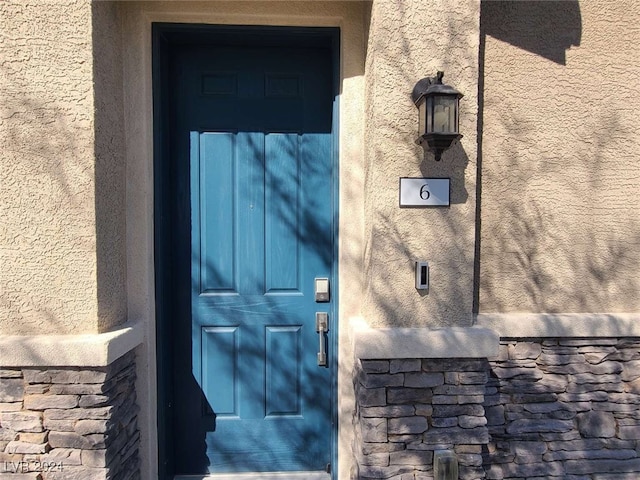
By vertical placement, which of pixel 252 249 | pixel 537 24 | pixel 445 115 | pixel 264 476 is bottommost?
pixel 264 476

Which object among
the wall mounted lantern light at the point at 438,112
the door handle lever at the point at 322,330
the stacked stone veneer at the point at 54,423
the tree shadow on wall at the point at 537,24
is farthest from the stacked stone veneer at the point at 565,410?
the stacked stone veneer at the point at 54,423

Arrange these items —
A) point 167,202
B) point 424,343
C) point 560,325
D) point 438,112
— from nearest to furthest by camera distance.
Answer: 1. point 438,112
2. point 424,343
3. point 560,325
4. point 167,202

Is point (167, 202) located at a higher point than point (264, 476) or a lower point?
higher

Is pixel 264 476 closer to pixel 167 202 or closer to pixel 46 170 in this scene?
pixel 167 202

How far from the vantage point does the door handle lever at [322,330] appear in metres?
2.72

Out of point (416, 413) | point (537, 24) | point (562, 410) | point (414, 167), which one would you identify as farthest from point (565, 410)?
point (537, 24)

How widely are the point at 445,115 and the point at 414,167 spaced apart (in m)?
0.31

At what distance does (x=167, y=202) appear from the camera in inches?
108

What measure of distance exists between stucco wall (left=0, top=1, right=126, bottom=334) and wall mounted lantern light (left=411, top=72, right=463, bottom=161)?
1.71 m

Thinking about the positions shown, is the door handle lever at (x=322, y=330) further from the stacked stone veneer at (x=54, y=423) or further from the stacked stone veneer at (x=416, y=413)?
the stacked stone veneer at (x=54, y=423)

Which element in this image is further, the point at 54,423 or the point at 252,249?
the point at 252,249

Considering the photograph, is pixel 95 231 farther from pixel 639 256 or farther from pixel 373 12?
pixel 639 256

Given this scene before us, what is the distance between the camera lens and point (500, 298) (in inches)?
104

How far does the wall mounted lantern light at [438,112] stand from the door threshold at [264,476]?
221 cm
